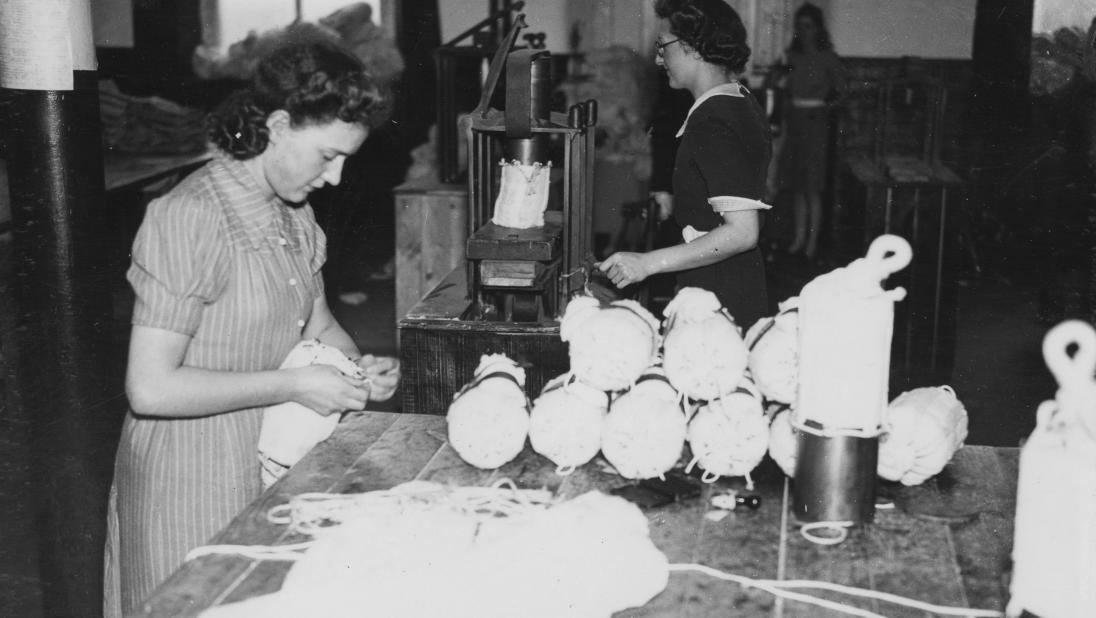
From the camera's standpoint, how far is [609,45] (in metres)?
8.84

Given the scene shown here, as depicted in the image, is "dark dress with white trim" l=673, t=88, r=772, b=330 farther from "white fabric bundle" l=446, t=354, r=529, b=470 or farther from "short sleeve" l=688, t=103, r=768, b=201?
"white fabric bundle" l=446, t=354, r=529, b=470

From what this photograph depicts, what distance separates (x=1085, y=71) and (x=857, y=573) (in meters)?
6.73

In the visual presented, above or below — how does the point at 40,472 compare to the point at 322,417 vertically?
below

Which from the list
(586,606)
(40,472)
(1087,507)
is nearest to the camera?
(1087,507)

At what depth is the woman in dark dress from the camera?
3154mm

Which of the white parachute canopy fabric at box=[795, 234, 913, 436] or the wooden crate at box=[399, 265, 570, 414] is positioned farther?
the wooden crate at box=[399, 265, 570, 414]

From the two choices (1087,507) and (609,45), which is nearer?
(1087,507)

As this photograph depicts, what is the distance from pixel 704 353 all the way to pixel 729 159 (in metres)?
1.20

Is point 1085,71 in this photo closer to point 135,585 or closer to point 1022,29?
point 1022,29

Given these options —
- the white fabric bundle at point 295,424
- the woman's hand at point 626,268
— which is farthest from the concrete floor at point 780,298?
the woman's hand at point 626,268

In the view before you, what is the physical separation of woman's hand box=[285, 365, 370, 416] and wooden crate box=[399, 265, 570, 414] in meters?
0.72

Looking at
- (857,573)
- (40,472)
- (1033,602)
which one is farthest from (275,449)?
(40,472)

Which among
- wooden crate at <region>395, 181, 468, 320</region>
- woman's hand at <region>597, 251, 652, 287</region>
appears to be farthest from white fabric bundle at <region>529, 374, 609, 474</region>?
wooden crate at <region>395, 181, 468, 320</region>

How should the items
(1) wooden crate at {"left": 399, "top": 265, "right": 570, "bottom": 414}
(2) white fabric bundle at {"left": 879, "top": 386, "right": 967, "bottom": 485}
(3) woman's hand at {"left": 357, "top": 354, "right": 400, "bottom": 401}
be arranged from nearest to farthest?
1. (2) white fabric bundle at {"left": 879, "top": 386, "right": 967, "bottom": 485}
2. (3) woman's hand at {"left": 357, "top": 354, "right": 400, "bottom": 401}
3. (1) wooden crate at {"left": 399, "top": 265, "right": 570, "bottom": 414}
